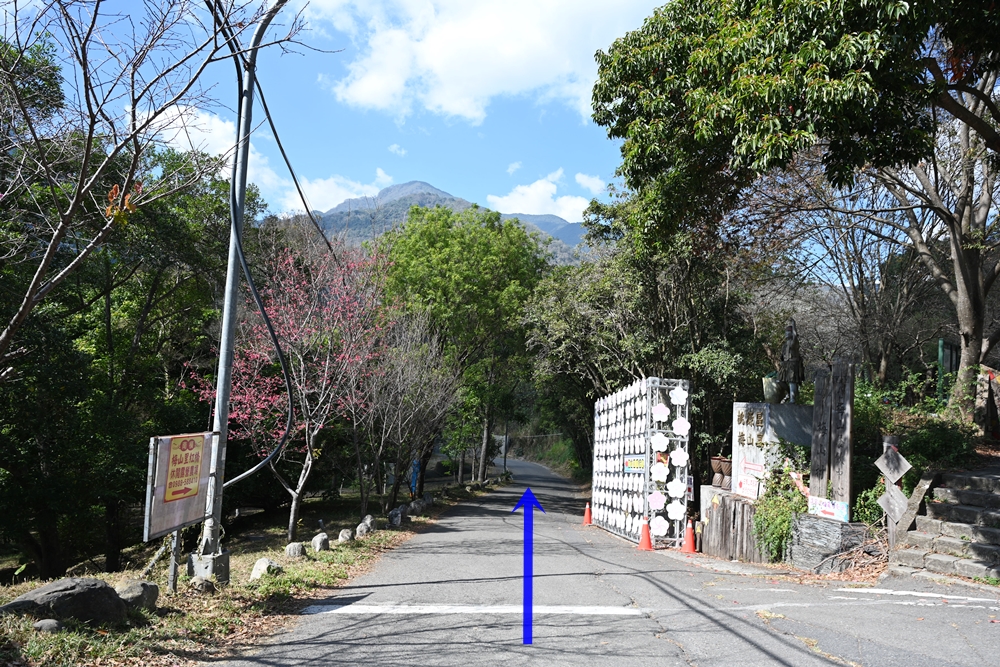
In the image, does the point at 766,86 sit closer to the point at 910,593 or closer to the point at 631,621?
the point at 910,593

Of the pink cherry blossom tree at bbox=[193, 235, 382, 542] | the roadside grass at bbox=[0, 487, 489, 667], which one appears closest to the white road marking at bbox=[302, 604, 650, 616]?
the roadside grass at bbox=[0, 487, 489, 667]

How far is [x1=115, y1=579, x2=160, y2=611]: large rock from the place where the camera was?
636cm

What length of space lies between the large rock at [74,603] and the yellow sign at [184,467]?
1084mm

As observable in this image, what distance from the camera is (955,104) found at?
937 cm

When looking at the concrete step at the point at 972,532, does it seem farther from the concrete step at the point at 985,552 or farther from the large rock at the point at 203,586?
the large rock at the point at 203,586

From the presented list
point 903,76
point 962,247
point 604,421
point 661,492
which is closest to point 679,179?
point 903,76

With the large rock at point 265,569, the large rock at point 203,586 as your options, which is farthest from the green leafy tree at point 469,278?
the large rock at point 203,586

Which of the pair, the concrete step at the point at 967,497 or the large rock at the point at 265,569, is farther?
the concrete step at the point at 967,497

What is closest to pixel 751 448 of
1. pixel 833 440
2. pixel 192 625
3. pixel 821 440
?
pixel 821 440

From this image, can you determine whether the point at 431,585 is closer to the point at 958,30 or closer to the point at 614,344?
the point at 958,30

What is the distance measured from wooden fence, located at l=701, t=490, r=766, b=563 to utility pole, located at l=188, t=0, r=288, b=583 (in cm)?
814

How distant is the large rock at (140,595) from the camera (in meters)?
6.36

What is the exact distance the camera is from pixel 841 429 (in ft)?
33.6

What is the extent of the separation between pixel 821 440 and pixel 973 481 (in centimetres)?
198
